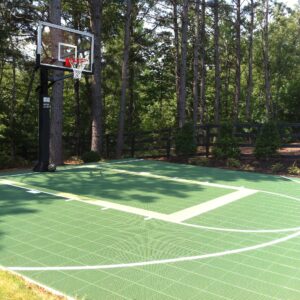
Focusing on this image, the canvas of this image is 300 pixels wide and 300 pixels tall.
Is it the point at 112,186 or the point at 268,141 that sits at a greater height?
the point at 268,141

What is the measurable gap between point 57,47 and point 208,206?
20.8 feet

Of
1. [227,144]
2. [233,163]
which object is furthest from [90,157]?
[233,163]

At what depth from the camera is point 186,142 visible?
13.5 m

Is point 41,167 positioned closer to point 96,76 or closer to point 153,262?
point 96,76

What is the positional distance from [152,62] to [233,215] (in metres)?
20.3

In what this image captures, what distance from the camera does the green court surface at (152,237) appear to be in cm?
361

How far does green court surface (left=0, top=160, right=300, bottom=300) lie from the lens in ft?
11.8

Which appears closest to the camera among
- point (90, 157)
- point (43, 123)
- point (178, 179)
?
point (178, 179)

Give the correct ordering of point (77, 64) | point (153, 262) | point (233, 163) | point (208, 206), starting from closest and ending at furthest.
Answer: point (153, 262)
point (208, 206)
point (77, 64)
point (233, 163)

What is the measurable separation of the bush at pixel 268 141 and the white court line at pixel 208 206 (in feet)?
13.2

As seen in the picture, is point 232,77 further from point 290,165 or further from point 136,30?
point 290,165

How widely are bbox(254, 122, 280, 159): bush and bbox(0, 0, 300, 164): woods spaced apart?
283cm

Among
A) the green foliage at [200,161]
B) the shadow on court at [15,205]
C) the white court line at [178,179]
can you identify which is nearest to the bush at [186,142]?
the green foliage at [200,161]

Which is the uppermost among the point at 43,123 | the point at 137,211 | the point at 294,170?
the point at 43,123
